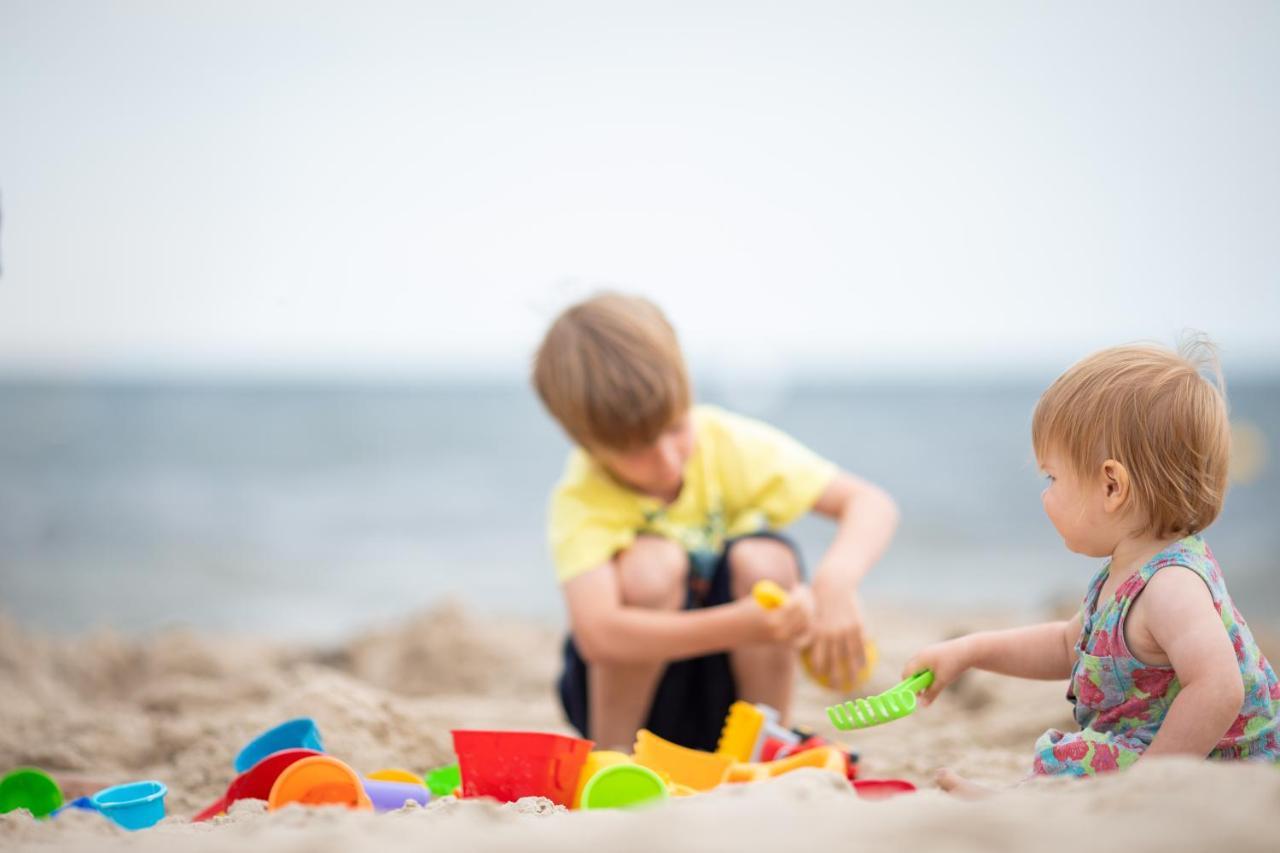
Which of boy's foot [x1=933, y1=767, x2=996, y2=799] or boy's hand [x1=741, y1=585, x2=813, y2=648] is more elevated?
boy's hand [x1=741, y1=585, x2=813, y2=648]

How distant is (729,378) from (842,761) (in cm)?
1190

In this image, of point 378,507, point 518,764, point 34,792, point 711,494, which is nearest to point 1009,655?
point 518,764

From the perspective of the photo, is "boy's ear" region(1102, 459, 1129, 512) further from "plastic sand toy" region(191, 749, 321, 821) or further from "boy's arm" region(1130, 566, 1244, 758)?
"plastic sand toy" region(191, 749, 321, 821)

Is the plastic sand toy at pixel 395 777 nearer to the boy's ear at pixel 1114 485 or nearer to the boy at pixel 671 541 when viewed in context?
the boy at pixel 671 541

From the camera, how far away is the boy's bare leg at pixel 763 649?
6.00ft

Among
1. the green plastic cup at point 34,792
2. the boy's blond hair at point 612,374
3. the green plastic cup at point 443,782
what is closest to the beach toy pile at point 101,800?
the green plastic cup at point 34,792

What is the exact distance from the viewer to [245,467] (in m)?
10.0

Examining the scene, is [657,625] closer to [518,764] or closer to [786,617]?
[786,617]

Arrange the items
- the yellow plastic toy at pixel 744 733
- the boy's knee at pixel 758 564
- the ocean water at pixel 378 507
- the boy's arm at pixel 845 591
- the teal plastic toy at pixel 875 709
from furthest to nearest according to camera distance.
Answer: the ocean water at pixel 378 507
the boy's knee at pixel 758 564
the boy's arm at pixel 845 591
the yellow plastic toy at pixel 744 733
the teal plastic toy at pixel 875 709

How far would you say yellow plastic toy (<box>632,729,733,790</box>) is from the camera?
145 cm

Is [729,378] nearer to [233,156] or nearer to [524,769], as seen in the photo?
[233,156]

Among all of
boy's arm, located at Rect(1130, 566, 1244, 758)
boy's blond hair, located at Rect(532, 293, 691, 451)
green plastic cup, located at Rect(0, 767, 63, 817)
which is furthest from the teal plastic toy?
green plastic cup, located at Rect(0, 767, 63, 817)

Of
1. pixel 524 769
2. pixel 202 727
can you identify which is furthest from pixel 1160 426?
pixel 202 727

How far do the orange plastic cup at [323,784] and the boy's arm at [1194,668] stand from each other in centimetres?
91
